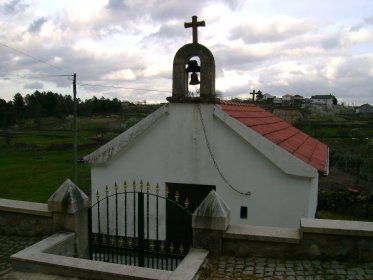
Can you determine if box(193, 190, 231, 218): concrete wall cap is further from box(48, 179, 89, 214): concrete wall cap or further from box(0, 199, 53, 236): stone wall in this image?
box(0, 199, 53, 236): stone wall

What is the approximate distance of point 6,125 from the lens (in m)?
58.5

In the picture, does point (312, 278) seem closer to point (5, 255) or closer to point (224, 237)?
point (224, 237)

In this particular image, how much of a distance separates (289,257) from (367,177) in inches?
562

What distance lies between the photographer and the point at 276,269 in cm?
557

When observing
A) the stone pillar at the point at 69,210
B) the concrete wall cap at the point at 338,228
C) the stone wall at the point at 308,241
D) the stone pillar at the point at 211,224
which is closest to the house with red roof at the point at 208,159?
the concrete wall cap at the point at 338,228

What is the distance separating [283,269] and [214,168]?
3.88 metres

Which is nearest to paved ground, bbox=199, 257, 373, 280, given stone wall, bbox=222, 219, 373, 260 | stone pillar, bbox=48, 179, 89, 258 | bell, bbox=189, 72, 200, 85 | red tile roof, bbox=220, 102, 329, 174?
stone wall, bbox=222, 219, 373, 260

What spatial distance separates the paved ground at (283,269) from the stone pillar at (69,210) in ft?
8.39

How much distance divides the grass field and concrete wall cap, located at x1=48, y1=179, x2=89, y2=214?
11.4 m

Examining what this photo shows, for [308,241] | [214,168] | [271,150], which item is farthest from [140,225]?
[271,150]

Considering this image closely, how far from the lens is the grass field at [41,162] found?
20.5 meters

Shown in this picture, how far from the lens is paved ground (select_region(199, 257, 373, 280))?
5.31 meters

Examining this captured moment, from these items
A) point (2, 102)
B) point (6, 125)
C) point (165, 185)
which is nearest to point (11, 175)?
point (165, 185)

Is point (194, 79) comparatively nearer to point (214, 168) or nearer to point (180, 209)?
point (214, 168)
